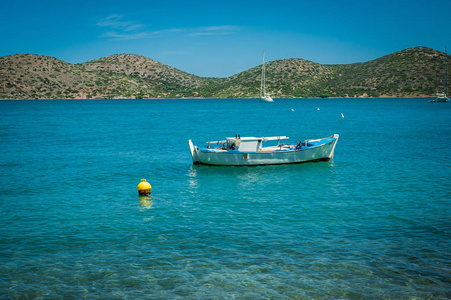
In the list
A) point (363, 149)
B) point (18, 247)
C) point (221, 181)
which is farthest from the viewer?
point (363, 149)

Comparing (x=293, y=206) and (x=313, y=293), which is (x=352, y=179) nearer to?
(x=293, y=206)

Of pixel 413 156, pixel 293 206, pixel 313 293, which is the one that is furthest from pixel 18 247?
pixel 413 156

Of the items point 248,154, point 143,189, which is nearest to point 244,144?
point 248,154

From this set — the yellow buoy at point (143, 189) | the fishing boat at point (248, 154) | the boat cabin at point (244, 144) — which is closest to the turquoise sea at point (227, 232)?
the yellow buoy at point (143, 189)

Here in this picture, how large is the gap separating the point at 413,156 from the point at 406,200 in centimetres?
1893

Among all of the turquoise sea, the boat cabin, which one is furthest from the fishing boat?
the turquoise sea

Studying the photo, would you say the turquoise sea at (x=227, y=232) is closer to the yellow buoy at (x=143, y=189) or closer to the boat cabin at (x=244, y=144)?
the yellow buoy at (x=143, y=189)

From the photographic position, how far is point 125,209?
2181 cm

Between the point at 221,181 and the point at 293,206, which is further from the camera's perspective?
the point at 221,181

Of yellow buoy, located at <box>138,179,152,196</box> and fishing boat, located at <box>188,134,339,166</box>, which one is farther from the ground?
fishing boat, located at <box>188,134,339,166</box>

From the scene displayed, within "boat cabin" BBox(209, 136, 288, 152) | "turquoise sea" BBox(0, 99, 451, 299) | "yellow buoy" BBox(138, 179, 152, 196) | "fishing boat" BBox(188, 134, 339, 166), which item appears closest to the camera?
"turquoise sea" BBox(0, 99, 451, 299)

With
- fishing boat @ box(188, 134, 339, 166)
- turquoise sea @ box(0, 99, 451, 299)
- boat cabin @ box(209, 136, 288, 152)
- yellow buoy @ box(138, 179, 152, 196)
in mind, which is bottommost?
turquoise sea @ box(0, 99, 451, 299)

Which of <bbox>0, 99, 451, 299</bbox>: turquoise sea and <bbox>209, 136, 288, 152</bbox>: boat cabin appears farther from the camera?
<bbox>209, 136, 288, 152</bbox>: boat cabin

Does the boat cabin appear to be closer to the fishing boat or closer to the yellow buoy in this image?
the fishing boat
